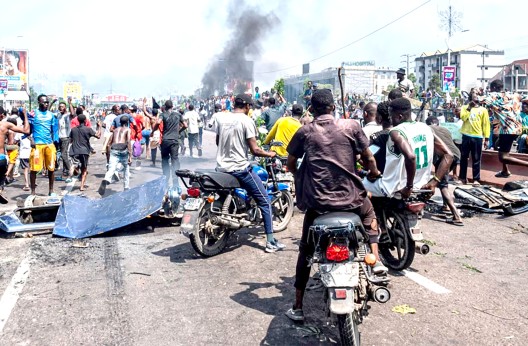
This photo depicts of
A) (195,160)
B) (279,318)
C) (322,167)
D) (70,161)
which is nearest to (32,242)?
(279,318)

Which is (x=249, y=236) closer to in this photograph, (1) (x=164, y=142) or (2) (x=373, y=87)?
(1) (x=164, y=142)

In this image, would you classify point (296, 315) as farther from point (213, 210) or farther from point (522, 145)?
point (522, 145)

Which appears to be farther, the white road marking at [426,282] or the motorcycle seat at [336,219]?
the white road marking at [426,282]

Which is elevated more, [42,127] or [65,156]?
[42,127]

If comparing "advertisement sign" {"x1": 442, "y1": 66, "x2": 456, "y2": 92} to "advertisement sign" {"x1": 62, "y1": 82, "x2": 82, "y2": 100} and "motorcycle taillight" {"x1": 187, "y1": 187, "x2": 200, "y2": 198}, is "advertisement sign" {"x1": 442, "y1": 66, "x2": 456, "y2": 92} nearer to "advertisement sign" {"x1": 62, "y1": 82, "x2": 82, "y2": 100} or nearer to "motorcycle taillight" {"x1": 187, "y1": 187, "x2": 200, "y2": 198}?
"motorcycle taillight" {"x1": 187, "y1": 187, "x2": 200, "y2": 198}

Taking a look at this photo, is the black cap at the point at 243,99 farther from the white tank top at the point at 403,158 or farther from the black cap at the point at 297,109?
the black cap at the point at 297,109

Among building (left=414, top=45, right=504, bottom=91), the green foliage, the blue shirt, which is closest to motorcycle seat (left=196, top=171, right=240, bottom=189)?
the blue shirt

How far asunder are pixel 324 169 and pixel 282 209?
12.2 ft

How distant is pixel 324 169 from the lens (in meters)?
4.13

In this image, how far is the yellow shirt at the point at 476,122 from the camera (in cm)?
1183

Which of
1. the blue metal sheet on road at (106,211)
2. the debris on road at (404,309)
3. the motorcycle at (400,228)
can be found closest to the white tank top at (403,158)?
the motorcycle at (400,228)

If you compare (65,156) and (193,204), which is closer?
(193,204)

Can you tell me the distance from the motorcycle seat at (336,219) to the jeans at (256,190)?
104 inches

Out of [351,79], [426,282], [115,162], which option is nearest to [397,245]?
[426,282]
